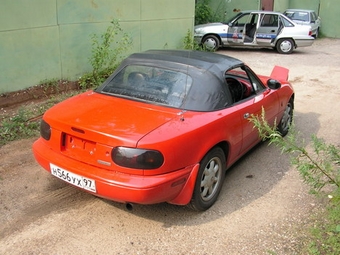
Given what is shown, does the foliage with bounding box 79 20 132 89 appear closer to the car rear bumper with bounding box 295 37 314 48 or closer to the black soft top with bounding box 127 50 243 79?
the black soft top with bounding box 127 50 243 79

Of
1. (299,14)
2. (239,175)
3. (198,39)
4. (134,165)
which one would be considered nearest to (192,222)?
(134,165)

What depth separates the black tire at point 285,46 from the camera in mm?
14664

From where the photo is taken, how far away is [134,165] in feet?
10.3

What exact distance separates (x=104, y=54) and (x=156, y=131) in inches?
205

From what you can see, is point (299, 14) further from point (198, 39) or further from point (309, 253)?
point (309, 253)

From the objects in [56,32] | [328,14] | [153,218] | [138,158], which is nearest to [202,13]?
[328,14]

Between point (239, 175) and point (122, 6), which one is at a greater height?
point (122, 6)

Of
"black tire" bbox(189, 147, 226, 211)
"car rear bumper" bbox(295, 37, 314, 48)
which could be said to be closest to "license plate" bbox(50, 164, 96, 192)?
"black tire" bbox(189, 147, 226, 211)

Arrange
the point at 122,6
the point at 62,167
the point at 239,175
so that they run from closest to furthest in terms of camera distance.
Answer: the point at 62,167
the point at 239,175
the point at 122,6

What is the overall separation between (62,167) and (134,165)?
742 millimetres

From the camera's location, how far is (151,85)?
4074mm

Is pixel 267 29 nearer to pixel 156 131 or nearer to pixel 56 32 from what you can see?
pixel 56 32

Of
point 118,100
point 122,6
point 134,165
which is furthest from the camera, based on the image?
point 122,6

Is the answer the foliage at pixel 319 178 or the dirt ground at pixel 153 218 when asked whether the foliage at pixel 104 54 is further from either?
the foliage at pixel 319 178
